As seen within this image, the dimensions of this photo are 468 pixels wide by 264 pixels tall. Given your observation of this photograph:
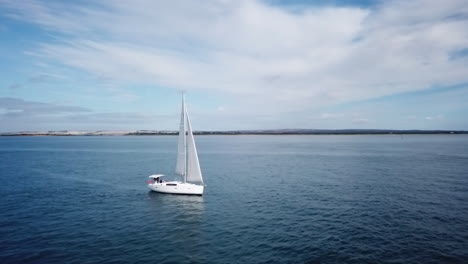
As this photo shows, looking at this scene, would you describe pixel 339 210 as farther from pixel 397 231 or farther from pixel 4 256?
pixel 4 256

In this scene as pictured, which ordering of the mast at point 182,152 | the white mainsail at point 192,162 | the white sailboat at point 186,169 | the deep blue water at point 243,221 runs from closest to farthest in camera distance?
the deep blue water at point 243,221 < the white sailboat at point 186,169 < the white mainsail at point 192,162 < the mast at point 182,152

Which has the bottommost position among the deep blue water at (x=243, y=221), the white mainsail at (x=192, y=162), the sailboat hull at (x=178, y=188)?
the deep blue water at (x=243, y=221)

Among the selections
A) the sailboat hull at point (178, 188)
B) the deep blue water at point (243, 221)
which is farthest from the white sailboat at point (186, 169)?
the deep blue water at point (243, 221)

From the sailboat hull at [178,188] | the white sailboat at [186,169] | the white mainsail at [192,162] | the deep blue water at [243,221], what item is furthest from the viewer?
the white mainsail at [192,162]

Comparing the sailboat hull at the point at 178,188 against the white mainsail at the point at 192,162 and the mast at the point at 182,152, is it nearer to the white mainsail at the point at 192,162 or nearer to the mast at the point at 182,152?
the white mainsail at the point at 192,162

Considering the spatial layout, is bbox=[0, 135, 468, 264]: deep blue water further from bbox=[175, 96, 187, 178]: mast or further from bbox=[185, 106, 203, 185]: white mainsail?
bbox=[175, 96, 187, 178]: mast

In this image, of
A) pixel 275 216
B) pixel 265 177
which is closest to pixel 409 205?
pixel 275 216

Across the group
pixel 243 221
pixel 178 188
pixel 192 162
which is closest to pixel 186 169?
pixel 192 162
